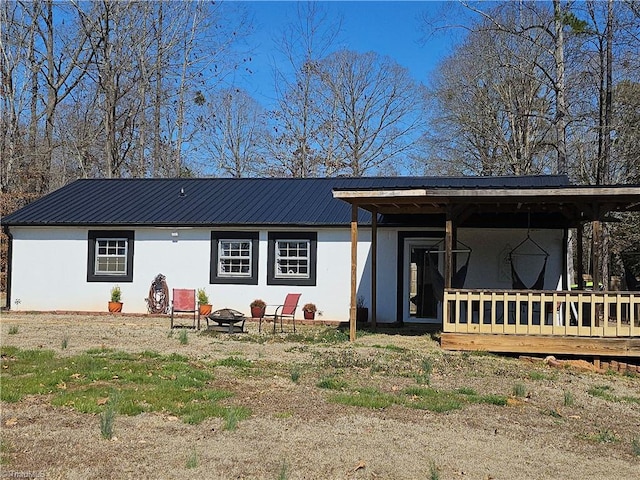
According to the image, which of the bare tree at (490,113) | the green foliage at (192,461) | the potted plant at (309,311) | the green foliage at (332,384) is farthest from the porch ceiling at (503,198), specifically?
the bare tree at (490,113)

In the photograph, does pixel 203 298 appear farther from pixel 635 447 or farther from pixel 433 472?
pixel 433 472

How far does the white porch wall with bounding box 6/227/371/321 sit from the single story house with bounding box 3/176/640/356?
0.08 feet

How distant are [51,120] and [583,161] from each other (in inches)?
831

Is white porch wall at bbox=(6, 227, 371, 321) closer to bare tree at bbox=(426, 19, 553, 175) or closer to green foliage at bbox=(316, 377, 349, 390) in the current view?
green foliage at bbox=(316, 377, 349, 390)

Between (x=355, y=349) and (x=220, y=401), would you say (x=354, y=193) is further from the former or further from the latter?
(x=220, y=401)

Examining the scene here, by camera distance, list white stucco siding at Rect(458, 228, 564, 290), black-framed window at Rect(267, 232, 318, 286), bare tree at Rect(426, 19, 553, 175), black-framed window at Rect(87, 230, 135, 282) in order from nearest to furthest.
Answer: white stucco siding at Rect(458, 228, 564, 290) < black-framed window at Rect(267, 232, 318, 286) < black-framed window at Rect(87, 230, 135, 282) < bare tree at Rect(426, 19, 553, 175)

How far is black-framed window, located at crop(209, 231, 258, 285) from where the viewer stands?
16.5m

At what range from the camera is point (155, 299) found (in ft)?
55.4

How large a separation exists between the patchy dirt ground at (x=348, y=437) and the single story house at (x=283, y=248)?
17.6 ft

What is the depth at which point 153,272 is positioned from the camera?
55.7 feet

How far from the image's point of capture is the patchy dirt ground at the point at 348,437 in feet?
16.7

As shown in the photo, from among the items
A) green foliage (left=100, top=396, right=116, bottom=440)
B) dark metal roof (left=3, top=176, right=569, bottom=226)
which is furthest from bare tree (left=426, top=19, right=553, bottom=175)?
green foliage (left=100, top=396, right=116, bottom=440)

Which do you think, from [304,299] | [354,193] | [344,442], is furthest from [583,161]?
[344,442]

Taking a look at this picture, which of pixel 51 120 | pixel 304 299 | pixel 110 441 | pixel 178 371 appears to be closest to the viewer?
pixel 110 441
